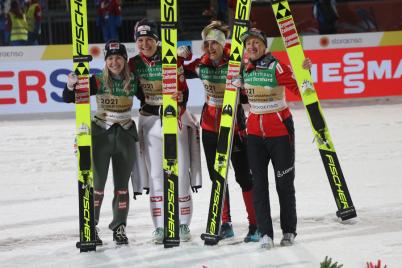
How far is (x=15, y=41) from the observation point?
18.3m

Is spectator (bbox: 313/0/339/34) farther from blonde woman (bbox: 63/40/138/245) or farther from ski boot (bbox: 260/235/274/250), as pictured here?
ski boot (bbox: 260/235/274/250)

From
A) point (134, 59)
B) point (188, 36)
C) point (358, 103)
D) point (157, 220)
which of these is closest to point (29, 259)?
point (157, 220)

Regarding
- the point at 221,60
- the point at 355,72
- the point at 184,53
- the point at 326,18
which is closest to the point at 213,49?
the point at 221,60

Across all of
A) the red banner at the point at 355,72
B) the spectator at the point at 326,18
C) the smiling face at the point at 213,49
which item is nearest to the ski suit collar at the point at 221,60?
the smiling face at the point at 213,49

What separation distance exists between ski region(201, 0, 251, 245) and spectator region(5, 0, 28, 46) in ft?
37.1

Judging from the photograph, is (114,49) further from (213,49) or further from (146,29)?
(213,49)

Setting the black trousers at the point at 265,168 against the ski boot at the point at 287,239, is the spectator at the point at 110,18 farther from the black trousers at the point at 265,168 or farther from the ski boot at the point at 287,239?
the ski boot at the point at 287,239

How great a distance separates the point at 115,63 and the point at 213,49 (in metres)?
0.86

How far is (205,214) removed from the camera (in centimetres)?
908

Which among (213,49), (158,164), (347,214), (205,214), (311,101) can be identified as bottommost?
(205,214)

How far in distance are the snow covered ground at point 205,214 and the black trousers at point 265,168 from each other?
0.31 meters

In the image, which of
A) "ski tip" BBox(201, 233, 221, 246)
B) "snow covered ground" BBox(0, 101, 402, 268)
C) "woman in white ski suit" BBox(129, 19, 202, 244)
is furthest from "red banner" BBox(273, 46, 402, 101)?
"ski tip" BBox(201, 233, 221, 246)

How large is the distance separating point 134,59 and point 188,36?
12.7 m

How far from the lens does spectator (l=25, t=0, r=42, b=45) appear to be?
1880 cm
